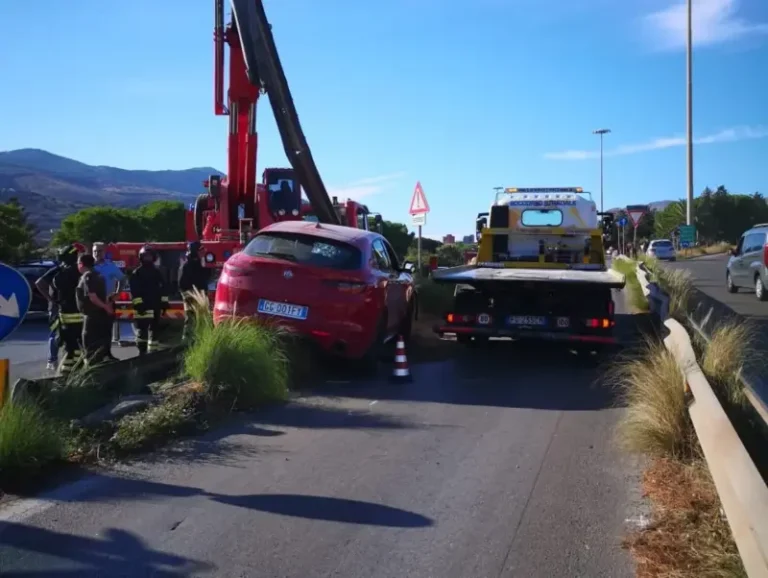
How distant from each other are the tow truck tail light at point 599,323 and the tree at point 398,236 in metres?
34.2

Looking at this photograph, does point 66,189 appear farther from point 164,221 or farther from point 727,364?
point 727,364

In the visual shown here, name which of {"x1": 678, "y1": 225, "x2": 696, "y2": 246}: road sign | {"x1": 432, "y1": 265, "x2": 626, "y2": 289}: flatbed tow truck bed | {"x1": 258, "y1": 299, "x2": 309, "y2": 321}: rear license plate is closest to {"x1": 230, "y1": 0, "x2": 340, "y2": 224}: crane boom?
{"x1": 432, "y1": 265, "x2": 626, "y2": 289}: flatbed tow truck bed

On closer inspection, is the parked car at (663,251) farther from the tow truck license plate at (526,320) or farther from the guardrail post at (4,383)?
the guardrail post at (4,383)

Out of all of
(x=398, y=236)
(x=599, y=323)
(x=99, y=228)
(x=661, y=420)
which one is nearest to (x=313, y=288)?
(x=599, y=323)

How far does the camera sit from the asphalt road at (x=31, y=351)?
10.8m

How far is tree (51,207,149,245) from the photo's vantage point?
34.2m

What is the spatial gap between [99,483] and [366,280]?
439cm

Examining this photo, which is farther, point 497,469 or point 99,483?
point 497,469

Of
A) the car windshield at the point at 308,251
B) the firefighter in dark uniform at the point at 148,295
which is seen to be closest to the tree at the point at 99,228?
the firefighter in dark uniform at the point at 148,295

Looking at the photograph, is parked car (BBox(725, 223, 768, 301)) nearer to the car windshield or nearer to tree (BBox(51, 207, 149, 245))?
the car windshield

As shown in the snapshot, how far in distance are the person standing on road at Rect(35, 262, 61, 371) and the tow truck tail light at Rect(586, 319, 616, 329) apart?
6623 millimetres

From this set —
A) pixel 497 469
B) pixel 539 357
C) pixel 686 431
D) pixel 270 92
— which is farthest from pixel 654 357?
pixel 270 92

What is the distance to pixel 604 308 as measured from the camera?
10.8 meters

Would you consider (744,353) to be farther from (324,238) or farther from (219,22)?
(219,22)
